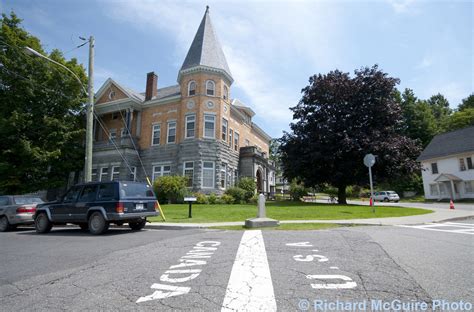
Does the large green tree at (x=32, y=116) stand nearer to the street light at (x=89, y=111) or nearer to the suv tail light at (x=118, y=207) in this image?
the street light at (x=89, y=111)

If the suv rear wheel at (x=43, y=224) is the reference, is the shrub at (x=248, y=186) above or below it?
above

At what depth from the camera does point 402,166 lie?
72.4 feet

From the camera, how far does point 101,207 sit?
9.89 metres

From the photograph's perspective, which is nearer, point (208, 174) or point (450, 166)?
point (208, 174)

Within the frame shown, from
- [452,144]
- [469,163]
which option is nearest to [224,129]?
[469,163]

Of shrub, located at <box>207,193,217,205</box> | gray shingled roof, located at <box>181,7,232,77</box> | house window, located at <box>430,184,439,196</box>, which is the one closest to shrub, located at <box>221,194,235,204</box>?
shrub, located at <box>207,193,217,205</box>

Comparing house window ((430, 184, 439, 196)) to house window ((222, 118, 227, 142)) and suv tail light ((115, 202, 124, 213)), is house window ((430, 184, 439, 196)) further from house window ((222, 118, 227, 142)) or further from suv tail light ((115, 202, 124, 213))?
suv tail light ((115, 202, 124, 213))

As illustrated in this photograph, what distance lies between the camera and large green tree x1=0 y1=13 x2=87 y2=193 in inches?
896

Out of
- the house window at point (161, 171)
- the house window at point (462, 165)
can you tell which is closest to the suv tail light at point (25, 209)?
the house window at point (161, 171)

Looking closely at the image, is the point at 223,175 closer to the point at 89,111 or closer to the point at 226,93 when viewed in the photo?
the point at 226,93

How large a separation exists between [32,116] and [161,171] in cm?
1214

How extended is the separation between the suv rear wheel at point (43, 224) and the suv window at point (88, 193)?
1799mm

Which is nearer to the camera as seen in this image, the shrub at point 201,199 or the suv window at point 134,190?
the suv window at point 134,190

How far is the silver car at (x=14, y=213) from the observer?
40.0ft
